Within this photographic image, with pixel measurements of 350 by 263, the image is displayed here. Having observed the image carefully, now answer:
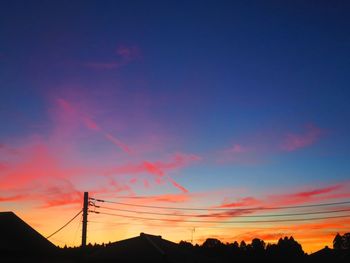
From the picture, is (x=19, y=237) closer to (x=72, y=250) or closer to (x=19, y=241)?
(x=19, y=241)

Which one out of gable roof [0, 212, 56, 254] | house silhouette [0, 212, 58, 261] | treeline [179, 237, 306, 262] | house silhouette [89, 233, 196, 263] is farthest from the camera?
treeline [179, 237, 306, 262]

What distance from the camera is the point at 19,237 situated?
1359 inches

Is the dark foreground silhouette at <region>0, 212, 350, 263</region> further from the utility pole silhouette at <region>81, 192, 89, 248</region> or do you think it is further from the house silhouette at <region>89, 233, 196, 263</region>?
the utility pole silhouette at <region>81, 192, 89, 248</region>

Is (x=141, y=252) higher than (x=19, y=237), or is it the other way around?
(x=19, y=237)

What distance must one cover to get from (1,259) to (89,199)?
9.69 meters

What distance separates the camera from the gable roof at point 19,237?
3198cm

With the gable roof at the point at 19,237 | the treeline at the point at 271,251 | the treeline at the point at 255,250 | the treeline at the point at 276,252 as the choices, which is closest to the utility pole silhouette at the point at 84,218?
the gable roof at the point at 19,237

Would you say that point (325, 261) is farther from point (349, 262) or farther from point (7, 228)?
point (7, 228)

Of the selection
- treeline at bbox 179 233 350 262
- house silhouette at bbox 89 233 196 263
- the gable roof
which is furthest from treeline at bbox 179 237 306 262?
the gable roof

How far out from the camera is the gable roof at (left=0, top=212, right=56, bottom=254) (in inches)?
1259

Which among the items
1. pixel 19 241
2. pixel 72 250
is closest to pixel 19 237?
pixel 19 241

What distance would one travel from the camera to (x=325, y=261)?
57.7 meters

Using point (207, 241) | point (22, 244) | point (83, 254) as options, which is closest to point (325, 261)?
point (83, 254)

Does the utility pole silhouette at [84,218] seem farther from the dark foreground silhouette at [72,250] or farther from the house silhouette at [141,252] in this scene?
the house silhouette at [141,252]
